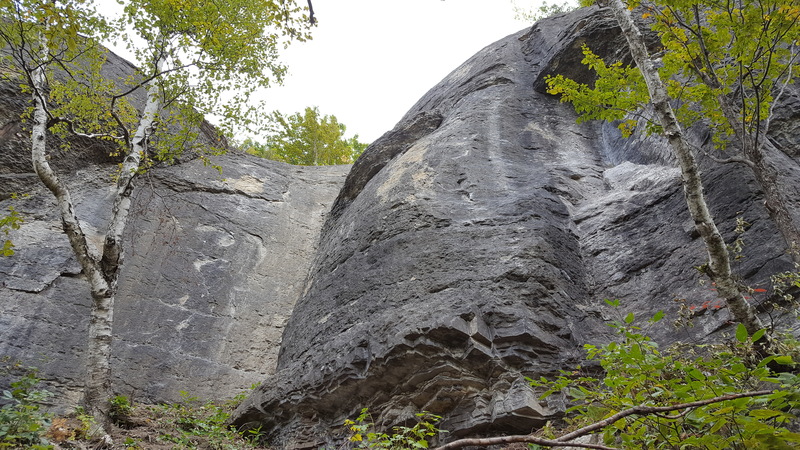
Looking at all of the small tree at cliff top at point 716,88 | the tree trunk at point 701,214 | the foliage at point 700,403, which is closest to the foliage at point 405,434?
the foliage at point 700,403

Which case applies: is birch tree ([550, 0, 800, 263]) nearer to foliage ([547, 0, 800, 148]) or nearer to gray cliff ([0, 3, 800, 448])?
foliage ([547, 0, 800, 148])

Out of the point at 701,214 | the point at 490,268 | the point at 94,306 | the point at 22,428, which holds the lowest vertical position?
the point at 22,428

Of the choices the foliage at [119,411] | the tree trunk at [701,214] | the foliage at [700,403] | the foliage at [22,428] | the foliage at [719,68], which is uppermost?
the foliage at [719,68]

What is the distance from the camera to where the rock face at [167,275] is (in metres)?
9.13

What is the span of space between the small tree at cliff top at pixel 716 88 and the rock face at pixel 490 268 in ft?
2.50

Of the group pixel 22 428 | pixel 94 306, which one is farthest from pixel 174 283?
pixel 22 428

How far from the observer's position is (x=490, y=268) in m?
7.45

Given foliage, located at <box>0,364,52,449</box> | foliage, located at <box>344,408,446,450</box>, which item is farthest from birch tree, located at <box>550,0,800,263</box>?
foliage, located at <box>0,364,52,449</box>

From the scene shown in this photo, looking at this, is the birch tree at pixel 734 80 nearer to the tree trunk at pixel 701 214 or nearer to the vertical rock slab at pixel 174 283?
the tree trunk at pixel 701 214

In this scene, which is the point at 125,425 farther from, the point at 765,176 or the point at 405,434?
the point at 765,176

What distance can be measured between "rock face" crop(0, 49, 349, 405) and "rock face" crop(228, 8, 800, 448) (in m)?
1.65

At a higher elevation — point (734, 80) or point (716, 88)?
point (734, 80)

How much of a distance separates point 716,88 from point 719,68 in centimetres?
64

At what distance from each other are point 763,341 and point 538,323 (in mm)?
2428
